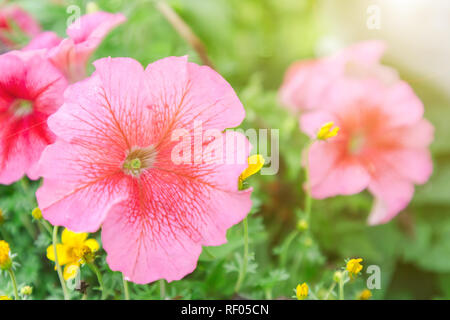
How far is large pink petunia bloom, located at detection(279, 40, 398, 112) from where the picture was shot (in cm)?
66

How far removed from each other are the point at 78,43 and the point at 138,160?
133mm

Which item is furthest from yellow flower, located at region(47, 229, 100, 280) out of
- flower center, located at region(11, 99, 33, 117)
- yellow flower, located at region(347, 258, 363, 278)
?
yellow flower, located at region(347, 258, 363, 278)

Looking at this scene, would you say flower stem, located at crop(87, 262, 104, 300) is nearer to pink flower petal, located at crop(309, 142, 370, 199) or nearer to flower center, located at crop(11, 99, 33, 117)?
flower center, located at crop(11, 99, 33, 117)

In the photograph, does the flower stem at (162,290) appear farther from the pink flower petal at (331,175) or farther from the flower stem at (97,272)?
the pink flower petal at (331,175)

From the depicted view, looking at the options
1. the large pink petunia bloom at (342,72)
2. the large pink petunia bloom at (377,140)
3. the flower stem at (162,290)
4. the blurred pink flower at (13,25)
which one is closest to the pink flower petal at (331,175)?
the large pink petunia bloom at (377,140)

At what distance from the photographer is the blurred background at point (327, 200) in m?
0.60

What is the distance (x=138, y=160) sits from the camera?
428 mm

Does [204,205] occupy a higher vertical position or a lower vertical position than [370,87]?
lower

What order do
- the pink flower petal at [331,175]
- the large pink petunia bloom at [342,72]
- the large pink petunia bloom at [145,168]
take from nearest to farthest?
the large pink petunia bloom at [145,168], the pink flower petal at [331,175], the large pink petunia bloom at [342,72]

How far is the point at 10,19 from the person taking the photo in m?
0.64

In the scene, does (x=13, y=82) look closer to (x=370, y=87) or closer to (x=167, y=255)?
(x=167, y=255)

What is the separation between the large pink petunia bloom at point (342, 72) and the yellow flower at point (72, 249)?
0.40 meters
